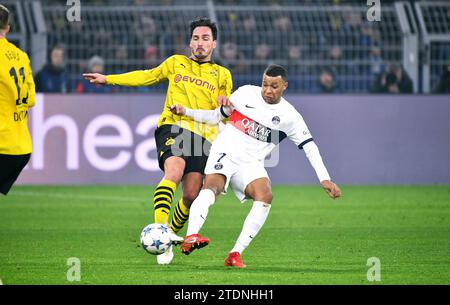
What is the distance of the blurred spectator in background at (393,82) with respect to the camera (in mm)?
18906

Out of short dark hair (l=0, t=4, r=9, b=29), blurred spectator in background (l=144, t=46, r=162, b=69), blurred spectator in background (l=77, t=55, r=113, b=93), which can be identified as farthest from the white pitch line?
short dark hair (l=0, t=4, r=9, b=29)

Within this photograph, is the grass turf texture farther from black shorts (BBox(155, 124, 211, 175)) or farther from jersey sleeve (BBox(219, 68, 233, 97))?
jersey sleeve (BBox(219, 68, 233, 97))

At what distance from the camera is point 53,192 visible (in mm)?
17047

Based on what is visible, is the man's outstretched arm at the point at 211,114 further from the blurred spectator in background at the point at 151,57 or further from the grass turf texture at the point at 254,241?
the blurred spectator in background at the point at 151,57

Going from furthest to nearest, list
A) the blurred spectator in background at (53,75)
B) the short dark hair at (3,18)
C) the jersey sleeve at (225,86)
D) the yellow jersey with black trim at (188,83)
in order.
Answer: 1. the blurred spectator in background at (53,75)
2. the jersey sleeve at (225,86)
3. the yellow jersey with black trim at (188,83)
4. the short dark hair at (3,18)

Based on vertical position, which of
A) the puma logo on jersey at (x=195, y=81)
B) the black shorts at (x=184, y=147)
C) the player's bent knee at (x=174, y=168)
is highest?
the puma logo on jersey at (x=195, y=81)

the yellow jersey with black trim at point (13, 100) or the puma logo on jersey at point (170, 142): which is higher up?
the yellow jersey with black trim at point (13, 100)

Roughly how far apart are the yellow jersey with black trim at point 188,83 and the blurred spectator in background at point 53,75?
8326mm

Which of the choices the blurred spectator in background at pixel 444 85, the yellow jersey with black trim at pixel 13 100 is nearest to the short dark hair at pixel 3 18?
the yellow jersey with black trim at pixel 13 100

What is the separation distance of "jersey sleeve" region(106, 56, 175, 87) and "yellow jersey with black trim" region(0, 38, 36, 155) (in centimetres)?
162

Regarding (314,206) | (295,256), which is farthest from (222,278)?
(314,206)

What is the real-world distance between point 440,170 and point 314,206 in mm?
3768

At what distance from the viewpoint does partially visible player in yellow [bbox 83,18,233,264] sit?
9945 mm

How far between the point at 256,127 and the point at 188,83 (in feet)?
2.60
